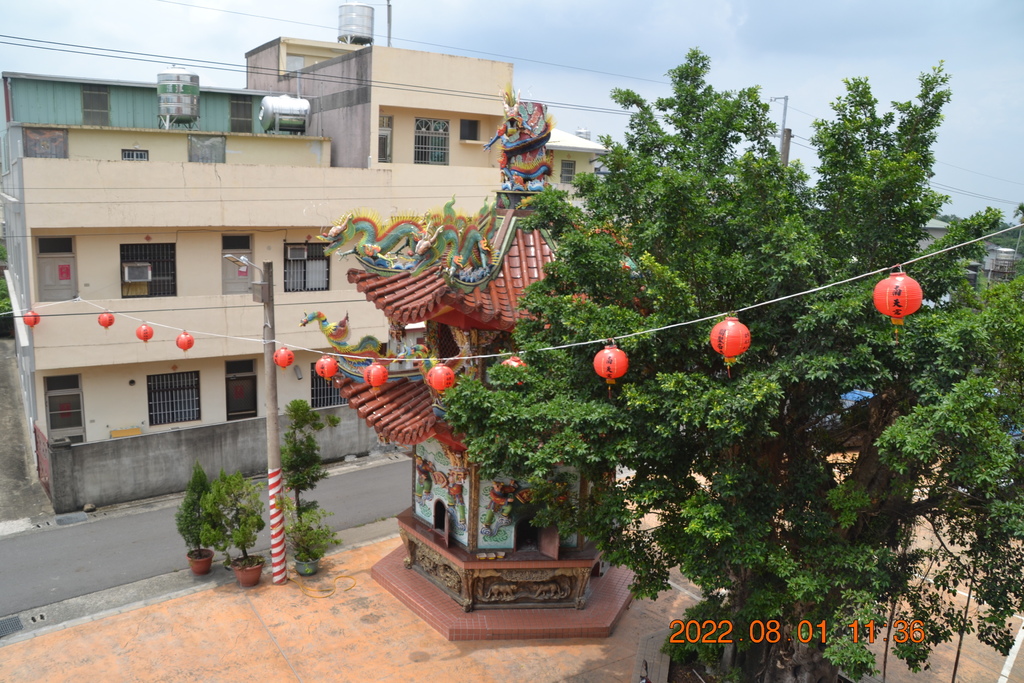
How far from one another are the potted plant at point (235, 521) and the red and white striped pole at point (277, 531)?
0.25 metres

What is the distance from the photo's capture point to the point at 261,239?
21.5m

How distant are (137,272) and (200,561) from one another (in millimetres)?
7750

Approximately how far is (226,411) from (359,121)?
29.6ft

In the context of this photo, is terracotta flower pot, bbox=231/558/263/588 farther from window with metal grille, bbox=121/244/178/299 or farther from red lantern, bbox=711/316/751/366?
red lantern, bbox=711/316/751/366

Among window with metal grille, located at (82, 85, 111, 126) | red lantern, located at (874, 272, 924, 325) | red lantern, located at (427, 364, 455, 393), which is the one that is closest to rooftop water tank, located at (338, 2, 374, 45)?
window with metal grille, located at (82, 85, 111, 126)

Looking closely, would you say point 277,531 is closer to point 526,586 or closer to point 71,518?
point 526,586

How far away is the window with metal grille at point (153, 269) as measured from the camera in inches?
781

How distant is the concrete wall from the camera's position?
1888 centimetres

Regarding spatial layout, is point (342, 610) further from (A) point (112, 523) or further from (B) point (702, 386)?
(B) point (702, 386)

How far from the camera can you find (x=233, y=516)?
611 inches

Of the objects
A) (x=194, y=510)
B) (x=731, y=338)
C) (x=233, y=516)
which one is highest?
(x=731, y=338)

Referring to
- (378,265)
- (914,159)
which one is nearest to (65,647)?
(378,265)

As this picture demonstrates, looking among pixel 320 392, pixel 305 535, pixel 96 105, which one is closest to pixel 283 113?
pixel 96 105

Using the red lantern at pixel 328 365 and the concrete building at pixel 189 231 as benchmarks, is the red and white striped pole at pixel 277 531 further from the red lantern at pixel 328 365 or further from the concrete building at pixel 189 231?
the concrete building at pixel 189 231
